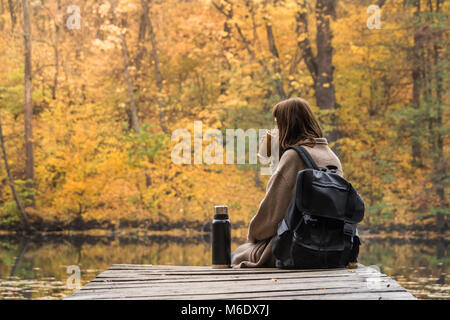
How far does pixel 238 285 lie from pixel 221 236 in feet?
1.86

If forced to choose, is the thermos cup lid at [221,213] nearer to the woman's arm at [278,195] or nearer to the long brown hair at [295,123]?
the woman's arm at [278,195]

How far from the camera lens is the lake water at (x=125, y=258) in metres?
10.2

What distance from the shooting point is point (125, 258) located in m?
12.9

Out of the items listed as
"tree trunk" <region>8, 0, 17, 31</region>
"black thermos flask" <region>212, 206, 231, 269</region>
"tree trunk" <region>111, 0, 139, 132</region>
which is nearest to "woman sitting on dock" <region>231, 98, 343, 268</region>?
"black thermos flask" <region>212, 206, 231, 269</region>

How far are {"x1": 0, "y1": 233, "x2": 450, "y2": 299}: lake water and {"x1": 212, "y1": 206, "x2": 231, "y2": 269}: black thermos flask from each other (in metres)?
6.97

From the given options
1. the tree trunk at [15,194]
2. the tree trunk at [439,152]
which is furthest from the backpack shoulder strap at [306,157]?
the tree trunk at [15,194]

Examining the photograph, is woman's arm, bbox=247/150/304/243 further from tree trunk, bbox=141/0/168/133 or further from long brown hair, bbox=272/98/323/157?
tree trunk, bbox=141/0/168/133

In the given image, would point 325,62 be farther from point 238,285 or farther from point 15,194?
point 238,285

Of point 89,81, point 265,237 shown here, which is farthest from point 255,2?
point 265,237

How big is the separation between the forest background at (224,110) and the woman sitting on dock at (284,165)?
38.9ft

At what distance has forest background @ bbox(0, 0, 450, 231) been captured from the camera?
614 inches

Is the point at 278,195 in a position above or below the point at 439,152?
above

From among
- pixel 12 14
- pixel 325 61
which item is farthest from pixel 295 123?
pixel 12 14

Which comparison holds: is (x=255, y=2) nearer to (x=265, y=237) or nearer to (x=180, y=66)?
(x=180, y=66)
